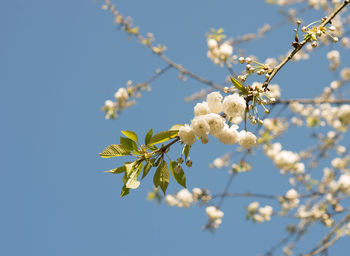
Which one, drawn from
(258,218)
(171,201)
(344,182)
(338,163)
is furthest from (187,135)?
(171,201)

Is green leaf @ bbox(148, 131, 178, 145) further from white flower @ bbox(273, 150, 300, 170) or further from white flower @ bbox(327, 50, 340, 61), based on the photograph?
white flower @ bbox(327, 50, 340, 61)

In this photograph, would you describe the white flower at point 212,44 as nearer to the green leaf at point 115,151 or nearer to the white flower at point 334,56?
the white flower at point 334,56

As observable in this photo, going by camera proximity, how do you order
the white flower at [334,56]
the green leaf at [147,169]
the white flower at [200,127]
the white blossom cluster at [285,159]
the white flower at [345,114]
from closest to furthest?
the white flower at [200,127] → the green leaf at [147,169] → the white flower at [345,114] → the white blossom cluster at [285,159] → the white flower at [334,56]

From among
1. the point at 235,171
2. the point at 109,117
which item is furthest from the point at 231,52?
the point at 109,117

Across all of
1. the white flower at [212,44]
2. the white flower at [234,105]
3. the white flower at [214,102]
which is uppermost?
the white flower at [212,44]

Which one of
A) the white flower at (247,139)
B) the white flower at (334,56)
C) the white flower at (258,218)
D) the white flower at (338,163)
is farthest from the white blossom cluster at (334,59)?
the white flower at (247,139)

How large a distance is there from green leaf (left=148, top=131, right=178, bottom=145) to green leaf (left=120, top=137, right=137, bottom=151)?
0.22 feet

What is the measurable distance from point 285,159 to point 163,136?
3969 mm

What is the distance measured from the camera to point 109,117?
4633 mm

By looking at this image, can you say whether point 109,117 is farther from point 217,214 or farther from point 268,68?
point 268,68

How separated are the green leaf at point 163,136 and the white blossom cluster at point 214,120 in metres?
0.08

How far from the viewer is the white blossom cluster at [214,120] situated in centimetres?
105

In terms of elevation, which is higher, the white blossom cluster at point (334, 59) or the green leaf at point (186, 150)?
the white blossom cluster at point (334, 59)

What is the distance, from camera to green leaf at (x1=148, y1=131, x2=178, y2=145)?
1137mm
